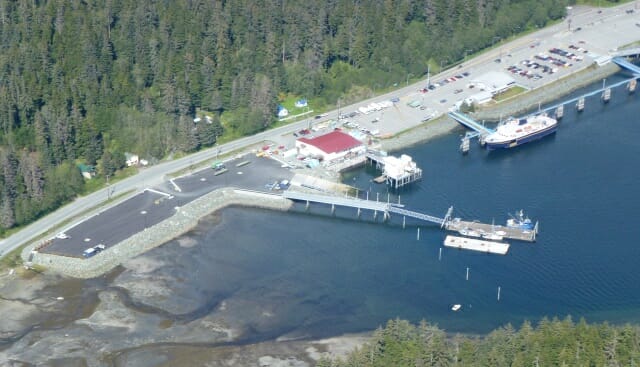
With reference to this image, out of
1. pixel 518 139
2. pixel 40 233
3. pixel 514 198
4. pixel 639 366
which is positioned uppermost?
pixel 518 139

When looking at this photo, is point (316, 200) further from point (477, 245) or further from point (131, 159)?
point (131, 159)

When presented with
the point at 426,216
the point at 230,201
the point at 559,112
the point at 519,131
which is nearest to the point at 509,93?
the point at 559,112

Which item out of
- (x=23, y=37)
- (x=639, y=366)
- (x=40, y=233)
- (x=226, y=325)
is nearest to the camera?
(x=639, y=366)

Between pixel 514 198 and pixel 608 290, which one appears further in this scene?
pixel 514 198

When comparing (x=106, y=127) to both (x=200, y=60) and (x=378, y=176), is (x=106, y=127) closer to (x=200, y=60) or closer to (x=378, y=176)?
(x=200, y=60)

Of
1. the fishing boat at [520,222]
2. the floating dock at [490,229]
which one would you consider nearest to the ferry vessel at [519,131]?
the fishing boat at [520,222]

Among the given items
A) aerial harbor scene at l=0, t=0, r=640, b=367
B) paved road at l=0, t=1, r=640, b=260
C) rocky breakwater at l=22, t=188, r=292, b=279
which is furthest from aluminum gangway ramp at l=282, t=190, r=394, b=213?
paved road at l=0, t=1, r=640, b=260

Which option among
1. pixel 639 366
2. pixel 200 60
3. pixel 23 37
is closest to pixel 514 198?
pixel 639 366

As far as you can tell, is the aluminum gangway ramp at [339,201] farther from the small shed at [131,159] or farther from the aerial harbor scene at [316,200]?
the small shed at [131,159]
